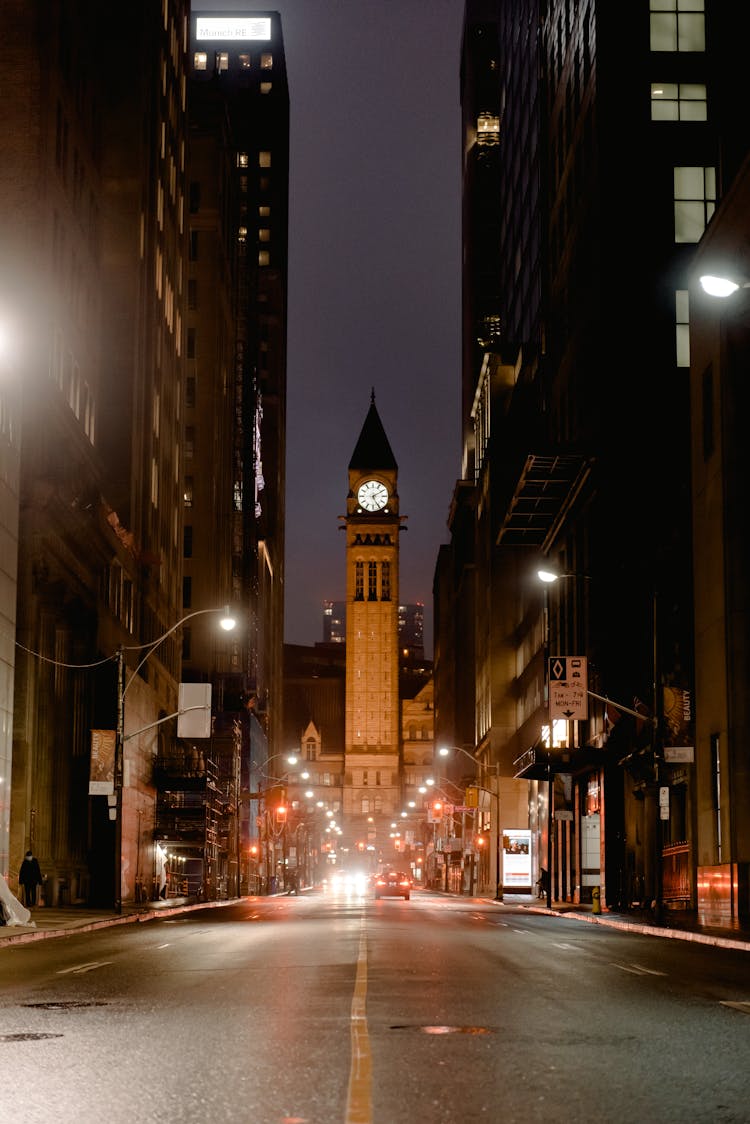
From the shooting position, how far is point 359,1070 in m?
9.33

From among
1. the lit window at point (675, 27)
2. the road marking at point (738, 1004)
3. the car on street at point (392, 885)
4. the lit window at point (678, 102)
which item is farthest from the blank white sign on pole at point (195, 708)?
the road marking at point (738, 1004)

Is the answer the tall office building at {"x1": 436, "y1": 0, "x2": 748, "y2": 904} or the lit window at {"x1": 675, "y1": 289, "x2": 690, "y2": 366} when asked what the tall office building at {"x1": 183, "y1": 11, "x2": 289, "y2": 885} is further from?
the lit window at {"x1": 675, "y1": 289, "x2": 690, "y2": 366}

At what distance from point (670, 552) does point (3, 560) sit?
73.8 ft

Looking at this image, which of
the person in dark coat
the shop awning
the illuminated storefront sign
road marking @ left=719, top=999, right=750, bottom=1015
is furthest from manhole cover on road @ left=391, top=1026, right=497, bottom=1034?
the illuminated storefront sign

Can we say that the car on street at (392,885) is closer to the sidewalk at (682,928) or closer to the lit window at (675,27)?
the sidewalk at (682,928)

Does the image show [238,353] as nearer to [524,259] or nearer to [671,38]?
[524,259]

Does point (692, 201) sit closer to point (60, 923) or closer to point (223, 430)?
point (60, 923)

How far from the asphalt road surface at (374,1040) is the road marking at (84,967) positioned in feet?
0.25

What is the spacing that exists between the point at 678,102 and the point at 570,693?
31.3 metres

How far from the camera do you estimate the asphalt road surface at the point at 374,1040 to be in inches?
322

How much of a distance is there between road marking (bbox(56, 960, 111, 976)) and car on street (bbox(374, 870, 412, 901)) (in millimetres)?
64898

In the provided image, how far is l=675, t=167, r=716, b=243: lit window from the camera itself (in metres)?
65.8

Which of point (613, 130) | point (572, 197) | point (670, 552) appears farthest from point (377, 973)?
point (572, 197)

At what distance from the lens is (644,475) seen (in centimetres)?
6450
